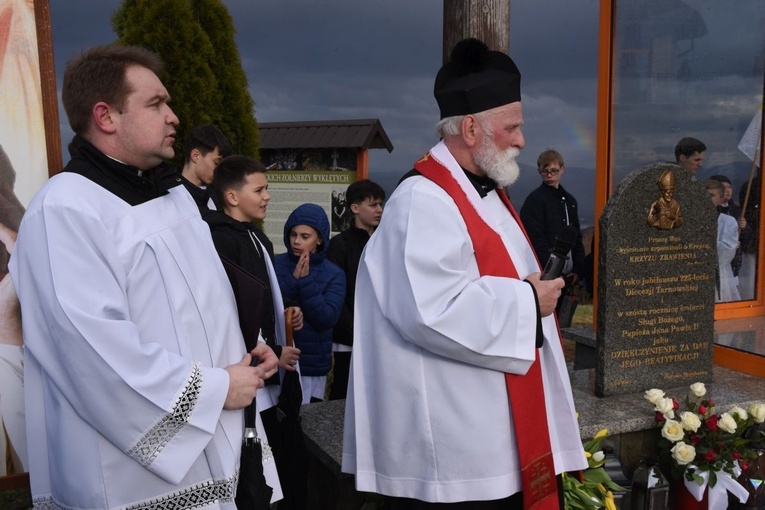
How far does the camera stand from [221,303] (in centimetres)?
201

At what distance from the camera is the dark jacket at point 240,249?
3.05m

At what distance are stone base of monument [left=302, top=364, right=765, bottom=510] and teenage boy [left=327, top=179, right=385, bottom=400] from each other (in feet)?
3.21

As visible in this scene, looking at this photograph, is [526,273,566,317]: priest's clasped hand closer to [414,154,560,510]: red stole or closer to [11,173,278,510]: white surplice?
[414,154,560,510]: red stole

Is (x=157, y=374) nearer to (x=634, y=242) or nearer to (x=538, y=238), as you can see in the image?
(x=634, y=242)

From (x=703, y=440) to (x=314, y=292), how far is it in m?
2.18

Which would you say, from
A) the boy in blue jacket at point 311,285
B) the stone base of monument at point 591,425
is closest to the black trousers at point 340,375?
the boy in blue jacket at point 311,285

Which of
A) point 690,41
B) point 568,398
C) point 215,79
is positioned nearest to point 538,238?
point 690,41

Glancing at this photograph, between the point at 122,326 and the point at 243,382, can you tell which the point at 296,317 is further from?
the point at 122,326

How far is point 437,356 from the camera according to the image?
7.47 feet

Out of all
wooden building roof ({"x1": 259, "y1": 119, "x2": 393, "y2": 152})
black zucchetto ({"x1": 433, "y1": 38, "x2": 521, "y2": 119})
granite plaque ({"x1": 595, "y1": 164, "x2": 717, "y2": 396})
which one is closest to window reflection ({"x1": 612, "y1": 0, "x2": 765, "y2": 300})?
granite plaque ({"x1": 595, "y1": 164, "x2": 717, "y2": 396})

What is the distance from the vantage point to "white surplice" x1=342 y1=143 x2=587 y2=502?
2.18 meters

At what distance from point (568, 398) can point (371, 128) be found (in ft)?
21.9

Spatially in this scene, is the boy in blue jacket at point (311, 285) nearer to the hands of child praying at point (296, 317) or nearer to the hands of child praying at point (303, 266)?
the hands of child praying at point (303, 266)

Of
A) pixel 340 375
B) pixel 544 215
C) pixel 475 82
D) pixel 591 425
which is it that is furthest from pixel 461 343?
pixel 544 215
